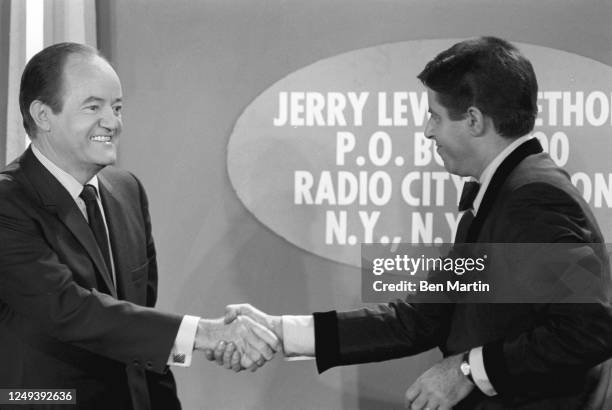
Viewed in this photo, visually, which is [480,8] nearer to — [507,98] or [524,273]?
[507,98]

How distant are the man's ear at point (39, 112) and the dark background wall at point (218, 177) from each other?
0.63 meters

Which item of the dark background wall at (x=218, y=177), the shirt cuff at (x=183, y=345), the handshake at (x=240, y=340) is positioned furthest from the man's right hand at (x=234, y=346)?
the dark background wall at (x=218, y=177)

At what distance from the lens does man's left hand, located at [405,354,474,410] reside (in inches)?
73.7

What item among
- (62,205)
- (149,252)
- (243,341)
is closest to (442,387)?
(243,341)

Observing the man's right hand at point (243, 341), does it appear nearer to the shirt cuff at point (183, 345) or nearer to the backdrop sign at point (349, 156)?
the shirt cuff at point (183, 345)

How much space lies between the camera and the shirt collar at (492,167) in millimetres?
1905

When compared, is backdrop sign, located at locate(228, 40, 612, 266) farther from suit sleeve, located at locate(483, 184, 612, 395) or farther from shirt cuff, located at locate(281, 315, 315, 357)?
suit sleeve, located at locate(483, 184, 612, 395)

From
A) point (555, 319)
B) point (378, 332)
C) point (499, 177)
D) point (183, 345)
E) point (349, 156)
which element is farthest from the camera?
point (349, 156)

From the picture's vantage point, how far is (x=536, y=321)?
6.00ft

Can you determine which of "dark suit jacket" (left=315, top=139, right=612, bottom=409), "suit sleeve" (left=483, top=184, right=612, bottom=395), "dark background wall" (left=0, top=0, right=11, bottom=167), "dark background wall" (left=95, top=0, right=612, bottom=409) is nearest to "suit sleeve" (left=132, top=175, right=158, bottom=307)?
"dark background wall" (left=95, top=0, right=612, bottom=409)

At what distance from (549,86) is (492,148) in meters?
0.65

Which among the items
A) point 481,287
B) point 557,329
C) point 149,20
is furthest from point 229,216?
point 557,329

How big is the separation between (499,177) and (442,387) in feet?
1.60

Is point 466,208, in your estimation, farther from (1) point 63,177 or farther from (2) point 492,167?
(1) point 63,177
